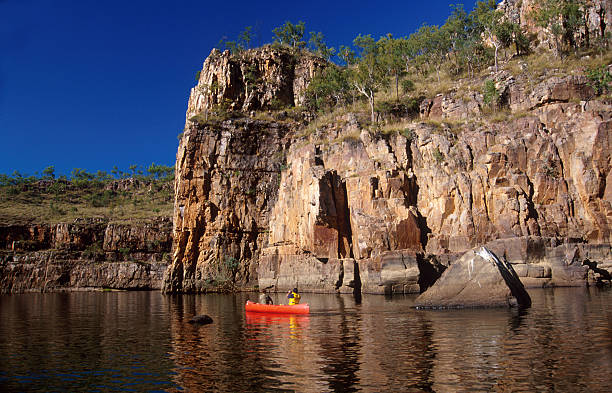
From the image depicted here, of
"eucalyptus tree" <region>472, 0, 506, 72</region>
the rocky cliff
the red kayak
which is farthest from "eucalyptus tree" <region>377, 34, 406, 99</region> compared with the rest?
the red kayak

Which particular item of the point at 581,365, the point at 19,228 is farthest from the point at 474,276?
the point at 19,228

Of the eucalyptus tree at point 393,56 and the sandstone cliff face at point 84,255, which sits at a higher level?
the eucalyptus tree at point 393,56

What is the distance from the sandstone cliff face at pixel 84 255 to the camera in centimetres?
8188

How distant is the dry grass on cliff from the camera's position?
9612cm

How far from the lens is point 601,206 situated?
47000 mm

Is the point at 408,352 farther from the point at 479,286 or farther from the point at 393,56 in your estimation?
the point at 393,56

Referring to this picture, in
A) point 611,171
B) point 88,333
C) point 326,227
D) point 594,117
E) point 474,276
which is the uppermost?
point 594,117

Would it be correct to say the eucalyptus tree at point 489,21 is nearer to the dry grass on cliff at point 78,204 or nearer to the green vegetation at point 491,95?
the green vegetation at point 491,95

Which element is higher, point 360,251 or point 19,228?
point 19,228

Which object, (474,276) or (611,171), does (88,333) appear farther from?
(611,171)

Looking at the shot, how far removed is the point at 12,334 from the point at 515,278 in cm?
2945

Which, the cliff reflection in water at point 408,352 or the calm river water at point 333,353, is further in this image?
the calm river water at point 333,353

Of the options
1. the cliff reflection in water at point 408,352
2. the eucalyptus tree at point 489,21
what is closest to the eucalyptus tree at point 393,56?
the eucalyptus tree at point 489,21

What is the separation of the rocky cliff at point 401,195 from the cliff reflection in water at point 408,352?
66.8 feet
